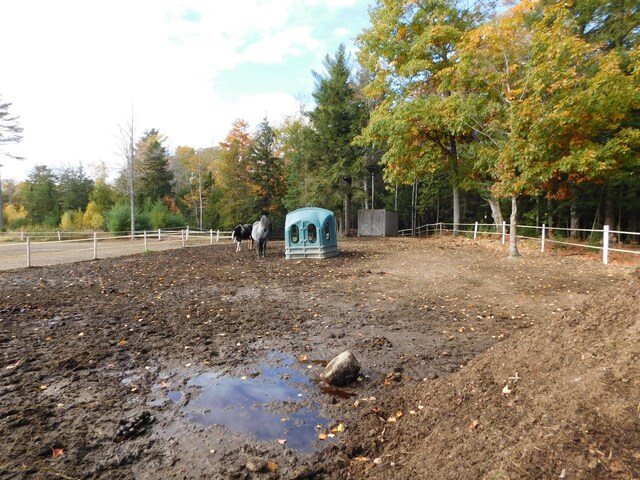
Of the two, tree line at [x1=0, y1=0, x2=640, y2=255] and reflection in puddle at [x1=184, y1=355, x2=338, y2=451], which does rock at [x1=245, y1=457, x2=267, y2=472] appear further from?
tree line at [x1=0, y1=0, x2=640, y2=255]

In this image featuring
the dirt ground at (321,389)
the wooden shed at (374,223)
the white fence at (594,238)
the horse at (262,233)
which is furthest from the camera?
the wooden shed at (374,223)

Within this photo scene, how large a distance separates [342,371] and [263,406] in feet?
2.83

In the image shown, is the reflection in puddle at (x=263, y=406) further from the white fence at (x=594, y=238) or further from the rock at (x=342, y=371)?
the white fence at (x=594, y=238)

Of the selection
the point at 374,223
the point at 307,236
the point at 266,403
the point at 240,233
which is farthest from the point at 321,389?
the point at 374,223

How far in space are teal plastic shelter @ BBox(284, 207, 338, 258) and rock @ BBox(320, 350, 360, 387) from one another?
31.5 ft

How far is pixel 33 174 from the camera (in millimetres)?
41844

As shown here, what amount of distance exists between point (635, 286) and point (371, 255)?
1131 cm

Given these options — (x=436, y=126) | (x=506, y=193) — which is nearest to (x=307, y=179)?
(x=436, y=126)

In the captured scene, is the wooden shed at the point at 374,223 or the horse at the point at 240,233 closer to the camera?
the horse at the point at 240,233

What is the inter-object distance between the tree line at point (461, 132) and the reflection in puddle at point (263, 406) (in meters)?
10.9

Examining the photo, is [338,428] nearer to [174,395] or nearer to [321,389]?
[321,389]

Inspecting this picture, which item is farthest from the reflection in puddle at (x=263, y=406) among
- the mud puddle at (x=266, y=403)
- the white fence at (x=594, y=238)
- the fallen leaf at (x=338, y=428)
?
the white fence at (x=594, y=238)

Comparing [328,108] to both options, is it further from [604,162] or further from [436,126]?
[604,162]

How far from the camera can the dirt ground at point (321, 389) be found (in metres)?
2.09
